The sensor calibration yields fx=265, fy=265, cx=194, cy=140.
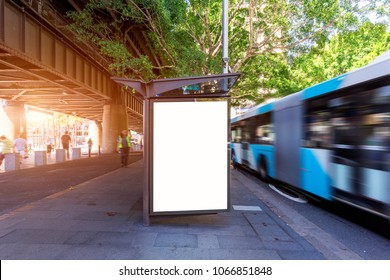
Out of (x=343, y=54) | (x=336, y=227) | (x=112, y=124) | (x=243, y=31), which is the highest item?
(x=243, y=31)

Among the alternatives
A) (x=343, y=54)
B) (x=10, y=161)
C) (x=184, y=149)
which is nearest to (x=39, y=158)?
(x=10, y=161)

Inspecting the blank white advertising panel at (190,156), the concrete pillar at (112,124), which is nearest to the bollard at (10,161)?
the blank white advertising panel at (190,156)

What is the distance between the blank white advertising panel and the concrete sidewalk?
49 centimetres

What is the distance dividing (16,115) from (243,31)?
23761mm

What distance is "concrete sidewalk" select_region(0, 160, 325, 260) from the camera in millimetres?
3678

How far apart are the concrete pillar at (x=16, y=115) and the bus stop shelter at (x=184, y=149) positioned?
86.7ft

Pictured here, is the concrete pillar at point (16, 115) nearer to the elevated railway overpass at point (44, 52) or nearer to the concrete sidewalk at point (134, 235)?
the elevated railway overpass at point (44, 52)

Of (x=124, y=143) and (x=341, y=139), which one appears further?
(x=124, y=143)

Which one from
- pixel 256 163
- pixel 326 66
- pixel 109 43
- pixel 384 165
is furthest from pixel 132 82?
pixel 326 66

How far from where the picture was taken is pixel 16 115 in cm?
2656

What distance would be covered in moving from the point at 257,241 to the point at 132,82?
3286 mm

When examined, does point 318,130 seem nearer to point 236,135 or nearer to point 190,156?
point 190,156

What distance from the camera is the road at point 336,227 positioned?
3.96 m

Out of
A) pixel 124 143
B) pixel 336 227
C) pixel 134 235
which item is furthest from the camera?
pixel 124 143
